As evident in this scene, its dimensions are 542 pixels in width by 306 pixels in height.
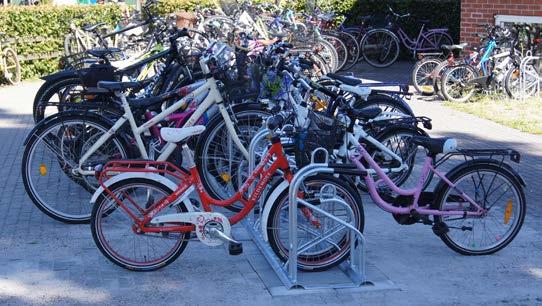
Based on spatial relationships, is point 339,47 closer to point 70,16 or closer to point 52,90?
point 70,16

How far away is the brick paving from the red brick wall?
21.9 feet

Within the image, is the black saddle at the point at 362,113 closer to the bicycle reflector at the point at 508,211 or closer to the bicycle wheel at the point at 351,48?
the bicycle reflector at the point at 508,211

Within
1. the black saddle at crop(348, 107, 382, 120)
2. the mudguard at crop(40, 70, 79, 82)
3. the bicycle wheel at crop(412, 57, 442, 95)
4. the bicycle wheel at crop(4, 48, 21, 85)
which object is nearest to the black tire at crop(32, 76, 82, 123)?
the mudguard at crop(40, 70, 79, 82)

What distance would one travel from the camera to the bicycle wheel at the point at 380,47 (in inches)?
658

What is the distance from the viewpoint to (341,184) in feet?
17.1

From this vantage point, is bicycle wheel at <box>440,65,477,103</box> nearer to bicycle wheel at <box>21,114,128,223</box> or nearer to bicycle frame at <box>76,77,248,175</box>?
bicycle frame at <box>76,77,248,175</box>

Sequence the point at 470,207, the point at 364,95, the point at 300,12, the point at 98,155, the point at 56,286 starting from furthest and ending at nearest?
the point at 300,12 < the point at 364,95 < the point at 98,155 < the point at 470,207 < the point at 56,286

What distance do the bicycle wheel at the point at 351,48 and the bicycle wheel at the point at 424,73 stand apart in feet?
11.7

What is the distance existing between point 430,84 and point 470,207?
25.2ft

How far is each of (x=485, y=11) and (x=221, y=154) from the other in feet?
26.6

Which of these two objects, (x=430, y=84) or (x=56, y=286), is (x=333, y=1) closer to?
(x=430, y=84)

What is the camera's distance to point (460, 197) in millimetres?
5633

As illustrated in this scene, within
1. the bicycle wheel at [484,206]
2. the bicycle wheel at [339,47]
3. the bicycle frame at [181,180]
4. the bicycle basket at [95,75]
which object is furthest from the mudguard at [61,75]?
the bicycle wheel at [339,47]

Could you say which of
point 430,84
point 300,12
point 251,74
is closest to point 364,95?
point 251,74
